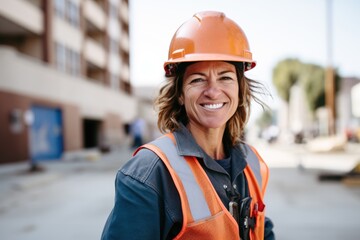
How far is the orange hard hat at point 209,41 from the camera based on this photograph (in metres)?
1.89

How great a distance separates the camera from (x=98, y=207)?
713 centimetres

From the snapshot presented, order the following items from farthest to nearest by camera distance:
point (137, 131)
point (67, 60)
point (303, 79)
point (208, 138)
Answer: point (303, 79) < point (67, 60) < point (137, 131) < point (208, 138)

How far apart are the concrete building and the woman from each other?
50.1ft

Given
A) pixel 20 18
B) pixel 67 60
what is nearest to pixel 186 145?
pixel 20 18

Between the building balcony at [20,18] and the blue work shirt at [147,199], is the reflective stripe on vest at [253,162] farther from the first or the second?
the building balcony at [20,18]

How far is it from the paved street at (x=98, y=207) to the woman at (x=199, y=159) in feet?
11.5

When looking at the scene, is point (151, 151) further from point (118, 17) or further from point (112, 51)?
point (118, 17)

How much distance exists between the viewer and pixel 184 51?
1918 mm

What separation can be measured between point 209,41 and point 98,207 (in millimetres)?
5955

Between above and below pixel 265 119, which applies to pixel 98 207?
above

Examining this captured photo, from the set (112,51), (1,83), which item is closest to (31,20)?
(1,83)

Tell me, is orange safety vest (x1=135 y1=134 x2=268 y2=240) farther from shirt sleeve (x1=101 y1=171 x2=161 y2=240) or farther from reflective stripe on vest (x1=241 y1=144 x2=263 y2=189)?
reflective stripe on vest (x1=241 y1=144 x2=263 y2=189)

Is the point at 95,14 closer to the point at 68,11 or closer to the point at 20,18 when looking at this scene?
the point at 68,11

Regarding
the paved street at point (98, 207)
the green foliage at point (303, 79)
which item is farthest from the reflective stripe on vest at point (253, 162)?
the green foliage at point (303, 79)
